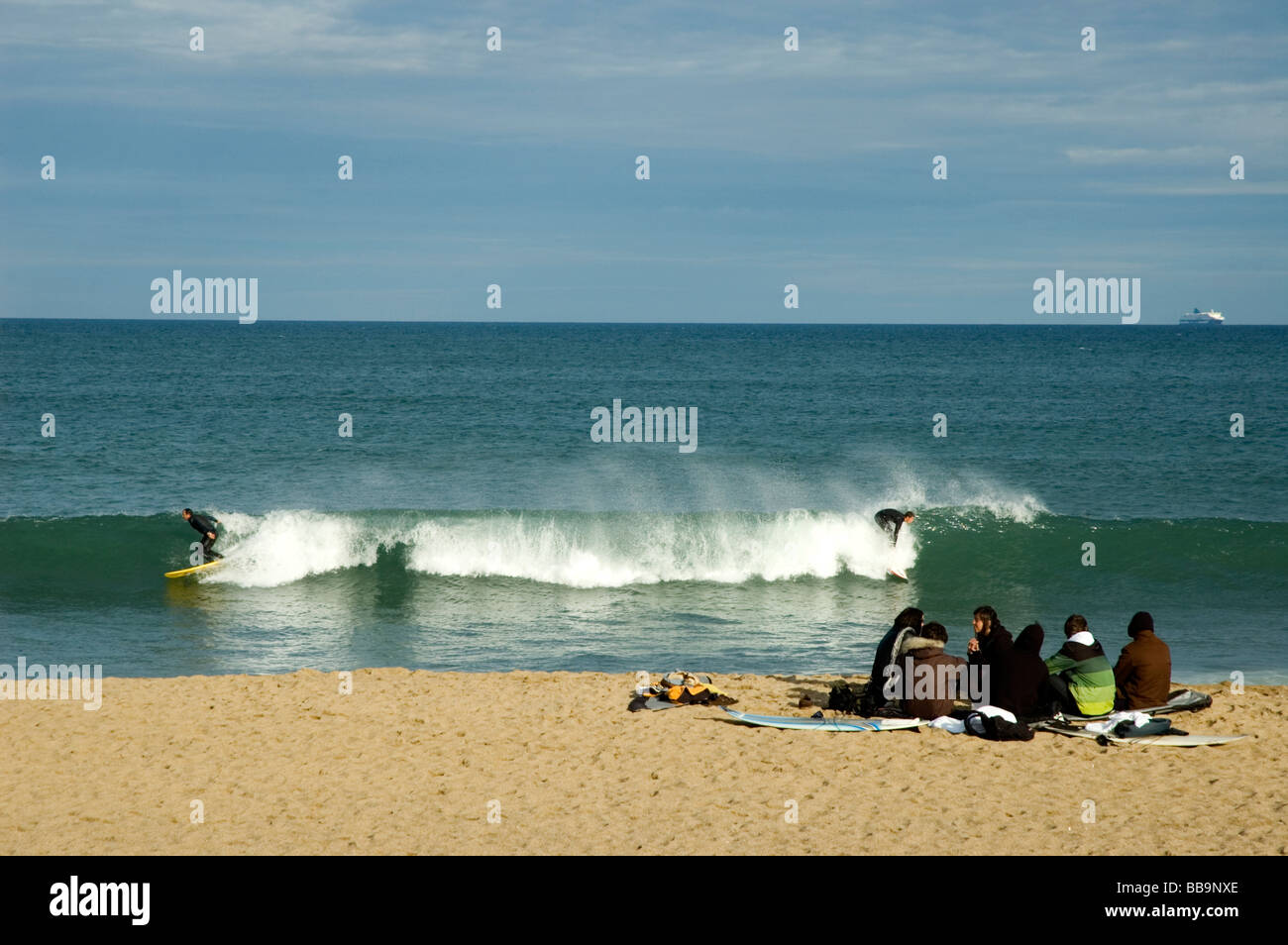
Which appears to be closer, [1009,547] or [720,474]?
[1009,547]

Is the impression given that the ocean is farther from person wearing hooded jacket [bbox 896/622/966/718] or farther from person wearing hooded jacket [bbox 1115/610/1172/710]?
person wearing hooded jacket [bbox 1115/610/1172/710]

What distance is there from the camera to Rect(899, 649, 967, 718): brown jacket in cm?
977

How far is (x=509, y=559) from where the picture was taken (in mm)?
19875

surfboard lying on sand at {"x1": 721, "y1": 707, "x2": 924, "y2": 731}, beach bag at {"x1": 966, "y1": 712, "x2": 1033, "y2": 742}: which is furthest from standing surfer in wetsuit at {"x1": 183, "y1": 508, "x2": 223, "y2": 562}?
beach bag at {"x1": 966, "y1": 712, "x2": 1033, "y2": 742}

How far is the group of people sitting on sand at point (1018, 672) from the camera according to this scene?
967cm

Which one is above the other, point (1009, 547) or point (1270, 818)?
point (1009, 547)

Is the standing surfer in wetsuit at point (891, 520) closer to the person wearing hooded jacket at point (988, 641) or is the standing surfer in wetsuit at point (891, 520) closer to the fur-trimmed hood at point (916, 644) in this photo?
the person wearing hooded jacket at point (988, 641)

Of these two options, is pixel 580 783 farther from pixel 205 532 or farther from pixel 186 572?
pixel 205 532

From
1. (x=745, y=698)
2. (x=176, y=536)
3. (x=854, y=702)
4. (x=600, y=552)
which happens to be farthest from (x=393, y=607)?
(x=854, y=702)

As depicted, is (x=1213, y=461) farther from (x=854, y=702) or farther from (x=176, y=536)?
(x=176, y=536)

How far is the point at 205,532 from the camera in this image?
19062 mm

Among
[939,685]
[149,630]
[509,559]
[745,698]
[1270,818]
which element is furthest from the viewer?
[509,559]

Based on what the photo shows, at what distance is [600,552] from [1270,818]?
45.0ft

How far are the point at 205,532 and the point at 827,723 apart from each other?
13416 mm
